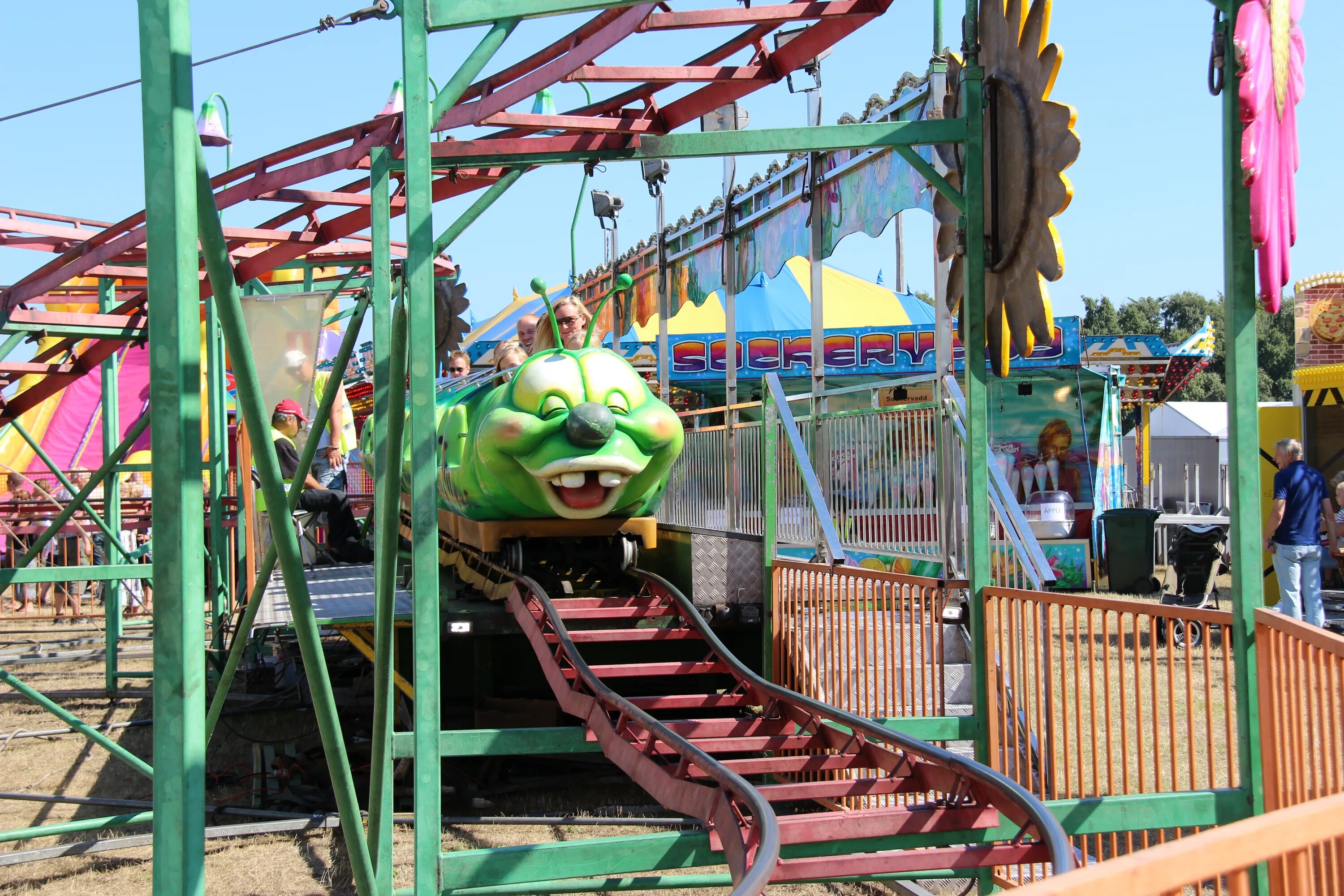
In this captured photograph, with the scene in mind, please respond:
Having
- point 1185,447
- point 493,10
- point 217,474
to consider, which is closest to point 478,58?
point 493,10

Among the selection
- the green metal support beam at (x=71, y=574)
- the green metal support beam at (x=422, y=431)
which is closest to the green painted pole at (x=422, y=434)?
the green metal support beam at (x=422, y=431)

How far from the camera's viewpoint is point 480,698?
734cm

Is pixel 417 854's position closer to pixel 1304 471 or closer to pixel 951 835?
pixel 951 835

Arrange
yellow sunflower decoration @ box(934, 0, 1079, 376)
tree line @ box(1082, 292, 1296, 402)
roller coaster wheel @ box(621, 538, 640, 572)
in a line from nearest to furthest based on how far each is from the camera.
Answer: yellow sunflower decoration @ box(934, 0, 1079, 376), roller coaster wheel @ box(621, 538, 640, 572), tree line @ box(1082, 292, 1296, 402)

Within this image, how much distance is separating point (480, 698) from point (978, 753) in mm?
3286

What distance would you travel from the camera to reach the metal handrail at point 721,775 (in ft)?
9.33

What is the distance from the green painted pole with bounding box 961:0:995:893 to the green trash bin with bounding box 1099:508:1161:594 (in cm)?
1163

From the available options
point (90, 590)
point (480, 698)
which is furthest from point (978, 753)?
point (90, 590)

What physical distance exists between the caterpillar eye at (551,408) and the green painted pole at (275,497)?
296cm

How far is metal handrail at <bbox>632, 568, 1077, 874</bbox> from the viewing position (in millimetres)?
3230

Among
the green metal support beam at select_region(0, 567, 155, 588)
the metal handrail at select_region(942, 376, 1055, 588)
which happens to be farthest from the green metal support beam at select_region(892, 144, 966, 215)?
the green metal support beam at select_region(0, 567, 155, 588)

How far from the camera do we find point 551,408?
6.31 metres

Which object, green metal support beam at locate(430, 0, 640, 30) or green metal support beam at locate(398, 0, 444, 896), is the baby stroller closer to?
green metal support beam at locate(398, 0, 444, 896)

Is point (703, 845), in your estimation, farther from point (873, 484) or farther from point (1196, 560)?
point (1196, 560)
